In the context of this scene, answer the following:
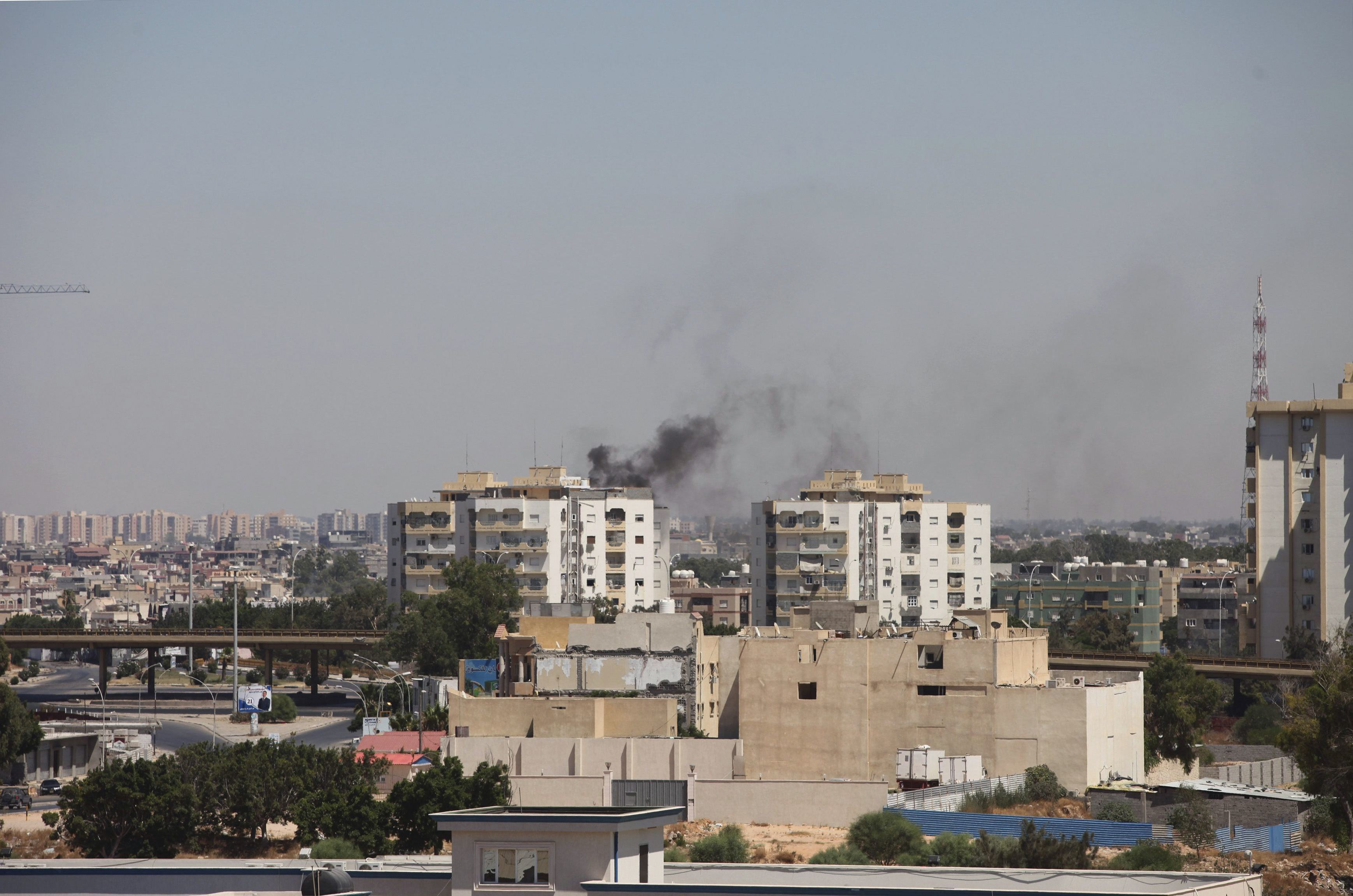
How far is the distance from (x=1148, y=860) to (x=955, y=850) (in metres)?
4.71

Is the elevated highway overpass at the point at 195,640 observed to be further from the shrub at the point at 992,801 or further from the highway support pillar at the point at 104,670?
the shrub at the point at 992,801

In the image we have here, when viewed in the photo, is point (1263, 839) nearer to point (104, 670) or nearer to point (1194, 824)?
point (1194, 824)

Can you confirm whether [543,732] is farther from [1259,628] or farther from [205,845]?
[1259,628]

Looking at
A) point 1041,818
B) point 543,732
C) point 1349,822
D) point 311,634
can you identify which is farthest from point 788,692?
point 311,634

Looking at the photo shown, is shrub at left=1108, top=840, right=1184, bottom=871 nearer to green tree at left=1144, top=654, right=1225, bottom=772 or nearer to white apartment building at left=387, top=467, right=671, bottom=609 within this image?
green tree at left=1144, top=654, right=1225, bottom=772

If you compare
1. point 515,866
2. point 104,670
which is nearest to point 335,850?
point 515,866

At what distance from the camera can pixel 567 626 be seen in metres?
72.8

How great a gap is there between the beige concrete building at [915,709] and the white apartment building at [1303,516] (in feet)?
161

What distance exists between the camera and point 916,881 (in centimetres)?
2772

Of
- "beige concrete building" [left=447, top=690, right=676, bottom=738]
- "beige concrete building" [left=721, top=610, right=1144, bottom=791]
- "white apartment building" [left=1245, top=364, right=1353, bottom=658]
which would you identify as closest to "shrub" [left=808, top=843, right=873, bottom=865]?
"beige concrete building" [left=721, top=610, right=1144, bottom=791]

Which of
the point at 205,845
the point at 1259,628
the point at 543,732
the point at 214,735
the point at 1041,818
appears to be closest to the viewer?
the point at 1041,818

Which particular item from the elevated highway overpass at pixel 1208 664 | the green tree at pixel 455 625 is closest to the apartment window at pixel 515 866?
the elevated highway overpass at pixel 1208 664

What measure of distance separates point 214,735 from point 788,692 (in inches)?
1574

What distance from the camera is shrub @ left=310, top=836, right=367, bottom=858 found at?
40781 millimetres
